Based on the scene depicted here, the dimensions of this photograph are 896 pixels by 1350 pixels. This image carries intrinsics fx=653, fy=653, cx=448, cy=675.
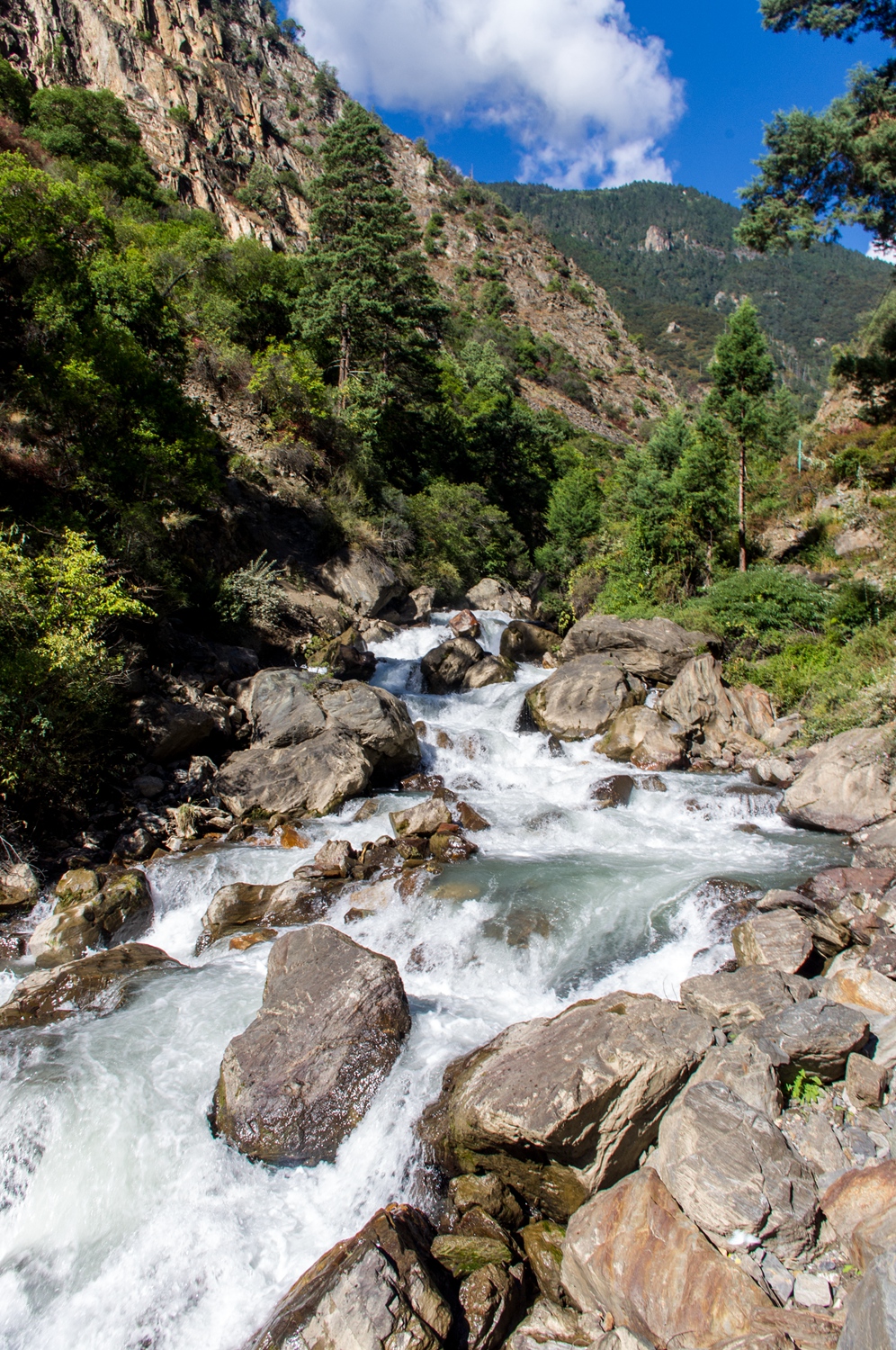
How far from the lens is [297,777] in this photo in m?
12.2

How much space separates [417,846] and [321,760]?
293 cm

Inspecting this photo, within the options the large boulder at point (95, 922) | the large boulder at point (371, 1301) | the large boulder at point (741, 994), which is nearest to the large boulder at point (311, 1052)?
the large boulder at point (371, 1301)

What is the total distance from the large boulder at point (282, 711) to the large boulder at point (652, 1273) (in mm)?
9429

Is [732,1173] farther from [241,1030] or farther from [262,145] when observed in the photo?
[262,145]

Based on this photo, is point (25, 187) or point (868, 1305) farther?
point (25, 187)

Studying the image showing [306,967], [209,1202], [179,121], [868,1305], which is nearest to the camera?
[868,1305]

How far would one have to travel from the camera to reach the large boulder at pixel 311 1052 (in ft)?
18.7

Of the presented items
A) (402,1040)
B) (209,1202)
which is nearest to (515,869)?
(402,1040)

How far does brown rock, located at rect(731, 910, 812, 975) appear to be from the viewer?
660cm

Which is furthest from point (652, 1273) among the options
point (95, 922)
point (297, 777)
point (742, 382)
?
point (742, 382)

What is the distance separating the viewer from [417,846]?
10500 millimetres

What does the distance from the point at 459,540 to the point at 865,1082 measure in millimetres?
23310

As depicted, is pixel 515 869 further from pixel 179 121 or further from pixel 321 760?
pixel 179 121

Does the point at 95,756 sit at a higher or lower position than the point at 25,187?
lower
